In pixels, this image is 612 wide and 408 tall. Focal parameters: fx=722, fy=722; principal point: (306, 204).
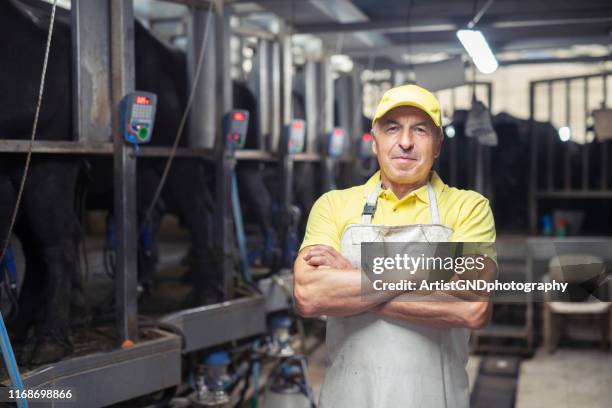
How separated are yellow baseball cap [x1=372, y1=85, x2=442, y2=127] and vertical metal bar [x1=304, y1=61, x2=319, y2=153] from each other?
13.0ft

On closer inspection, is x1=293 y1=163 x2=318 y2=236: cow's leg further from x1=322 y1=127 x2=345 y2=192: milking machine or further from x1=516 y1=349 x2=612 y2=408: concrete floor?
x1=516 y1=349 x2=612 y2=408: concrete floor

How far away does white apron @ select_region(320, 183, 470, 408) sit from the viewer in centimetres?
197

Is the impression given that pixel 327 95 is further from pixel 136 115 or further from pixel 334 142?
pixel 136 115

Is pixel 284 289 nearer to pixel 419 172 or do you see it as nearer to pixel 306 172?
pixel 306 172

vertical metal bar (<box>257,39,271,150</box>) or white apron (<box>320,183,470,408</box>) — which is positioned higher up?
vertical metal bar (<box>257,39,271,150</box>)

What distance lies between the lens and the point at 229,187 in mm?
4367

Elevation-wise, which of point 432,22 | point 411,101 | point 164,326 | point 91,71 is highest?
point 432,22

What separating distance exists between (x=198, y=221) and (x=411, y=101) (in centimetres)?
266

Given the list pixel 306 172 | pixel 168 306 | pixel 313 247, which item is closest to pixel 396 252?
pixel 313 247

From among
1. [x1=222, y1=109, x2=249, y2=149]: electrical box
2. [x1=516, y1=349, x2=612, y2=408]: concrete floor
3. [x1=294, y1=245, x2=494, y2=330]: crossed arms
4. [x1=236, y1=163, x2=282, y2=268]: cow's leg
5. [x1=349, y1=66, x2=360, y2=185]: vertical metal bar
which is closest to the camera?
[x1=294, y1=245, x2=494, y2=330]: crossed arms

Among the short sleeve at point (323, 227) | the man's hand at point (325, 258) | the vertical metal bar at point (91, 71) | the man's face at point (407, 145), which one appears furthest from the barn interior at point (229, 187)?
the man's hand at point (325, 258)

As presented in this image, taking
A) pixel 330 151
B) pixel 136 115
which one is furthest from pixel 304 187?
pixel 136 115

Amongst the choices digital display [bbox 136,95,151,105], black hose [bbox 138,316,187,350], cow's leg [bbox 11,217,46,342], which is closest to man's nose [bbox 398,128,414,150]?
digital display [bbox 136,95,151,105]

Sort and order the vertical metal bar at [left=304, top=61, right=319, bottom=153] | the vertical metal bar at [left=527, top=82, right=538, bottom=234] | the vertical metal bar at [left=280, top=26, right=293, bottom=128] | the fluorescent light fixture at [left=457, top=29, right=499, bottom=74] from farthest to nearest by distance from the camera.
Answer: the vertical metal bar at [left=527, top=82, right=538, bottom=234] < the vertical metal bar at [left=304, top=61, right=319, bottom=153] < the vertical metal bar at [left=280, top=26, right=293, bottom=128] < the fluorescent light fixture at [left=457, top=29, right=499, bottom=74]
